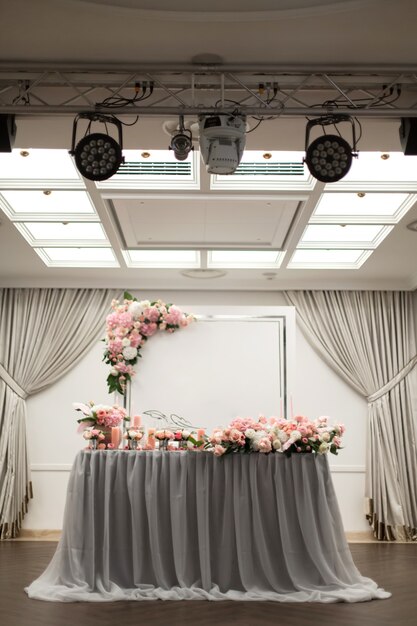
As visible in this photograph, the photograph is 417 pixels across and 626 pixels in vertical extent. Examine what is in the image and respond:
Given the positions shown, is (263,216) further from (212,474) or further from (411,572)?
(411,572)

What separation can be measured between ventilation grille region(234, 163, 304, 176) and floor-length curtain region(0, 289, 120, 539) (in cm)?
407

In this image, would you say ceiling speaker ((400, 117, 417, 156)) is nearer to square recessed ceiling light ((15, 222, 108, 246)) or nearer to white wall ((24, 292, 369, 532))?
square recessed ceiling light ((15, 222, 108, 246))

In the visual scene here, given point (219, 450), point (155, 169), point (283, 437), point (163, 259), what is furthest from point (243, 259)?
point (219, 450)

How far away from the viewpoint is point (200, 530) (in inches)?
218

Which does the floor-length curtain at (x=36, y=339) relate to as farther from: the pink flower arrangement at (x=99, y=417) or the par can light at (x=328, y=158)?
the par can light at (x=328, y=158)

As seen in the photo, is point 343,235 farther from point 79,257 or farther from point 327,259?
point 79,257

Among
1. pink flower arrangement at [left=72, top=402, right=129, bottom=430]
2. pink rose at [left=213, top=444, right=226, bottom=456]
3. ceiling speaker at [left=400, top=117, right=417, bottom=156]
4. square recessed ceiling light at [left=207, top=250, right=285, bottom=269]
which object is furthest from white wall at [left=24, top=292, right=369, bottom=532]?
ceiling speaker at [left=400, top=117, right=417, bottom=156]

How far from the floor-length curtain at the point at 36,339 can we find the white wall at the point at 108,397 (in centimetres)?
20

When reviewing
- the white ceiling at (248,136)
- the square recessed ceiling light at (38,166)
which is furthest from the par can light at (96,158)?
the square recessed ceiling light at (38,166)

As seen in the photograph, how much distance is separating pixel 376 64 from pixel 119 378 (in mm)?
4375

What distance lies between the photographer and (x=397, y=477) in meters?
9.82

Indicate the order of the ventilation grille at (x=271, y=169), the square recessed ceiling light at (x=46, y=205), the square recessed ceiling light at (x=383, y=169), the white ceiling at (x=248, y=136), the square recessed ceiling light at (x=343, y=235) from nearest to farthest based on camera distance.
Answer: the white ceiling at (x=248, y=136)
the square recessed ceiling light at (x=383, y=169)
the ventilation grille at (x=271, y=169)
the square recessed ceiling light at (x=46, y=205)
the square recessed ceiling light at (x=343, y=235)

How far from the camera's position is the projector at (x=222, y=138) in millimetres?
4996

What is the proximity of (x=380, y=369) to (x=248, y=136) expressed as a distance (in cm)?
537
